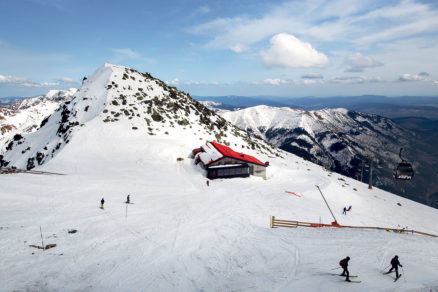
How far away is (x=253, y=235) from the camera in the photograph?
2405 centimetres

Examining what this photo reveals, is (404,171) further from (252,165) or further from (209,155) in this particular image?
(209,155)

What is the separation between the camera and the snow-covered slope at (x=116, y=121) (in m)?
65.9

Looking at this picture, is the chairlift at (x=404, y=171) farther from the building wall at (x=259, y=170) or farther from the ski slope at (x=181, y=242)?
the building wall at (x=259, y=170)

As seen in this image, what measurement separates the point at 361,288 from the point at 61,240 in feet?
73.8

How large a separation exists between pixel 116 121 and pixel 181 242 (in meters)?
61.4

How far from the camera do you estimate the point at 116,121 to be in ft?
238

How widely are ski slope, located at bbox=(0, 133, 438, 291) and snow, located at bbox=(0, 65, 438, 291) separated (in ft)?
0.31

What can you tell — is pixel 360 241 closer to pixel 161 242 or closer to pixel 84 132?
pixel 161 242

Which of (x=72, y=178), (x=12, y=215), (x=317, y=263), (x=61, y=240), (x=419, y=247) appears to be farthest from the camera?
(x=72, y=178)

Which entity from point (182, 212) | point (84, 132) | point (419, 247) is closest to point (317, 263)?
point (419, 247)

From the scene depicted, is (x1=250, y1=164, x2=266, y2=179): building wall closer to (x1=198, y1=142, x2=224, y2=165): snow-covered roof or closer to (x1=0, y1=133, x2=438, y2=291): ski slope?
(x1=198, y1=142, x2=224, y2=165): snow-covered roof

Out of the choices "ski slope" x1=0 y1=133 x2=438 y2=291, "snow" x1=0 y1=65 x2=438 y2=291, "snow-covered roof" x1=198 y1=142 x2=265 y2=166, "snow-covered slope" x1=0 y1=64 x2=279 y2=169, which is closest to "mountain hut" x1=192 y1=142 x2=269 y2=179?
"snow-covered roof" x1=198 y1=142 x2=265 y2=166

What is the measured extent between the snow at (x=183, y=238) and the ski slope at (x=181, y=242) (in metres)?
0.10

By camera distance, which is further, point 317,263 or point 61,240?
point 61,240
